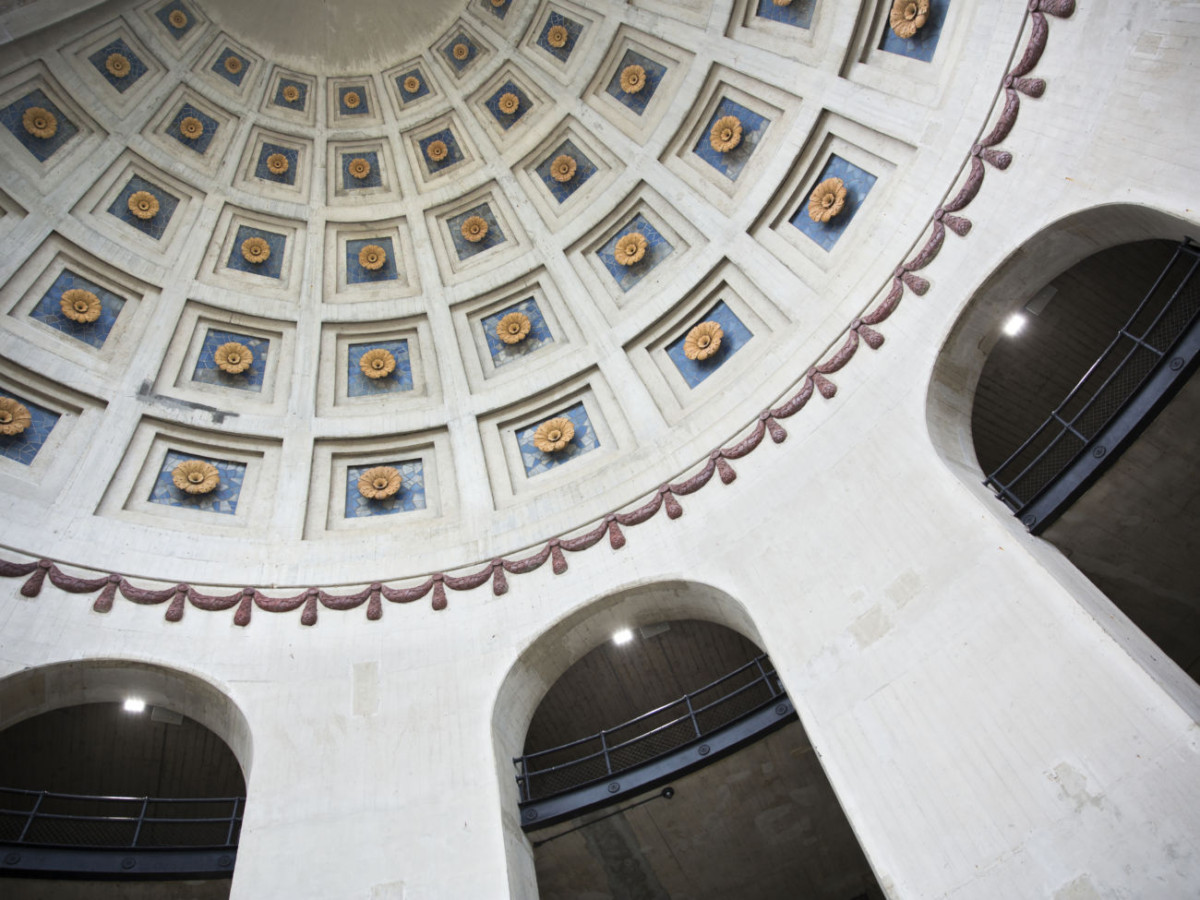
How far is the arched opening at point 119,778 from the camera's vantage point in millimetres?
8383

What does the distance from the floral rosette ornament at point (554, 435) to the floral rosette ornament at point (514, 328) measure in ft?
5.64

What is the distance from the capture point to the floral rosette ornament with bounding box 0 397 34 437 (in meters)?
10.4

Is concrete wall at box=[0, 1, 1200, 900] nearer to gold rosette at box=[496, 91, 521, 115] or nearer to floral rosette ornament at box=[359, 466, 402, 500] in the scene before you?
floral rosette ornament at box=[359, 466, 402, 500]

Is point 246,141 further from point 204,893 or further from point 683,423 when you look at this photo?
point 204,893

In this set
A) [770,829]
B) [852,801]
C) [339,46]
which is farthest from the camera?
[339,46]

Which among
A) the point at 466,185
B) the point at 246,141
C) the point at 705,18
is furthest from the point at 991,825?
the point at 246,141

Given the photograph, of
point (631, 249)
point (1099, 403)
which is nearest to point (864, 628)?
point (1099, 403)

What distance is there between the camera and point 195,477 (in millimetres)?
11383

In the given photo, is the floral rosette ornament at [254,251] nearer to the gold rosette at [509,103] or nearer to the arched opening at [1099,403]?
the gold rosette at [509,103]

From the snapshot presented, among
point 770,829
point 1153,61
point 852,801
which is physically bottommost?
point 852,801

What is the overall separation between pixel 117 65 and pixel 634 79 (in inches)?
Result: 321

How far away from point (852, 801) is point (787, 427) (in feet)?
14.6

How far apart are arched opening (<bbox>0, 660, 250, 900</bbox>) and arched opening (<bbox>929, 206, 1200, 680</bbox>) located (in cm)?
936

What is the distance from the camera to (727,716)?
11.6 metres
